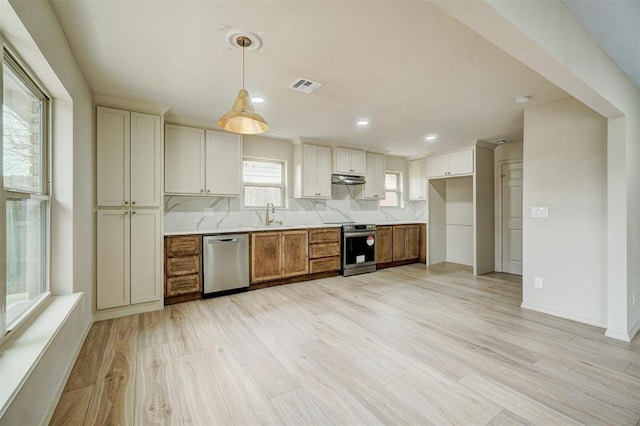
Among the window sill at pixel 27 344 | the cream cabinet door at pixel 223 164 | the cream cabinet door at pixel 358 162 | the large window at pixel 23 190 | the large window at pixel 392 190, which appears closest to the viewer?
the window sill at pixel 27 344

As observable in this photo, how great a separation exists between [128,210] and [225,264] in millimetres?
1339

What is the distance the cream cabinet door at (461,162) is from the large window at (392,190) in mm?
1419

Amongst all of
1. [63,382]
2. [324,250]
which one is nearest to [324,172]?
[324,250]

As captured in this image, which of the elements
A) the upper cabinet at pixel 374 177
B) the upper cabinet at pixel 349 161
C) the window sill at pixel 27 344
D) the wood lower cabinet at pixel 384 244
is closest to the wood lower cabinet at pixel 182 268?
the window sill at pixel 27 344

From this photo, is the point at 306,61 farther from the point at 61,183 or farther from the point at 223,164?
the point at 223,164

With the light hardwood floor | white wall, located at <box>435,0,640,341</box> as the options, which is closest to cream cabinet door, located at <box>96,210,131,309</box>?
the light hardwood floor

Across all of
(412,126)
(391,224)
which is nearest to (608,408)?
(412,126)

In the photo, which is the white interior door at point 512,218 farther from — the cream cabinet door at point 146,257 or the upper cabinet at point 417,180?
the cream cabinet door at point 146,257

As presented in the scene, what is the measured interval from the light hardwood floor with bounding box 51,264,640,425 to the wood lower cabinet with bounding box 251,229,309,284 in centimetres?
83

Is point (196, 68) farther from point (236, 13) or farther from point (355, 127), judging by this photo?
point (355, 127)

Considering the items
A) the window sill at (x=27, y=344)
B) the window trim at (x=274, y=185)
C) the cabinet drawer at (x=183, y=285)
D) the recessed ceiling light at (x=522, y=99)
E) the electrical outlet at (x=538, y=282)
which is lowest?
the cabinet drawer at (x=183, y=285)

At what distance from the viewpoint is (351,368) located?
215 cm

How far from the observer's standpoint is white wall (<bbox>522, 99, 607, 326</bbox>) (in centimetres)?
290

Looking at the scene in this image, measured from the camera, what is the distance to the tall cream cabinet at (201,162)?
12.8 feet
